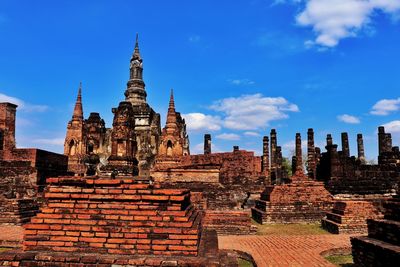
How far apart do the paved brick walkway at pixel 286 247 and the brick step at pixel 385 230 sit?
0.98 meters

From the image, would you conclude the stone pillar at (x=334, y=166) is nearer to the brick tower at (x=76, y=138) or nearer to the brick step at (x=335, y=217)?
the brick step at (x=335, y=217)

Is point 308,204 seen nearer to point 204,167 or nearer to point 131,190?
point 204,167

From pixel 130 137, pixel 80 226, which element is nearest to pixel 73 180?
pixel 80 226

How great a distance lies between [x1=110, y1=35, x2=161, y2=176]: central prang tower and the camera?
15.5 meters

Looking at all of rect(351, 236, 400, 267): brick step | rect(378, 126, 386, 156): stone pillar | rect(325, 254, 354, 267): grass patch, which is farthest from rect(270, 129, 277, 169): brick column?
rect(351, 236, 400, 267): brick step

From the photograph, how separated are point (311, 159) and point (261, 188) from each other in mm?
11340

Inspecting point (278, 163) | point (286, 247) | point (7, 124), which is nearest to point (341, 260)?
point (286, 247)

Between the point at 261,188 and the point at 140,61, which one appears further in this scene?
the point at 140,61

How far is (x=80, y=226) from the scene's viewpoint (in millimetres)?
3740

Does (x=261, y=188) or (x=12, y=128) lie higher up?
(x=12, y=128)

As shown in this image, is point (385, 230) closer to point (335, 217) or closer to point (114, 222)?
point (114, 222)

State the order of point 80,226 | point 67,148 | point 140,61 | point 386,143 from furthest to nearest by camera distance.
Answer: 1. point 140,61
2. point 67,148
3. point 386,143
4. point 80,226

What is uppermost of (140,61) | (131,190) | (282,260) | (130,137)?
(140,61)

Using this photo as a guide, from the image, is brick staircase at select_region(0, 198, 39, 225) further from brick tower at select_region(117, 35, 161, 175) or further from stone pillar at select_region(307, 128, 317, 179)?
stone pillar at select_region(307, 128, 317, 179)
